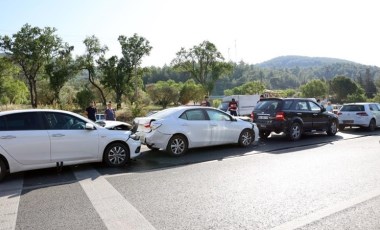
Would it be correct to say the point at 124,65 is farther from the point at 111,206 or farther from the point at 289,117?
the point at 111,206

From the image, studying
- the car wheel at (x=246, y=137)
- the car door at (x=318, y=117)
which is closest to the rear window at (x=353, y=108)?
A: the car door at (x=318, y=117)

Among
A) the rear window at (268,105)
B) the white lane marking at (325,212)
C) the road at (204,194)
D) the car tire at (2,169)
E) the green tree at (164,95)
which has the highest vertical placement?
the green tree at (164,95)

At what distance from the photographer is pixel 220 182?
7195mm

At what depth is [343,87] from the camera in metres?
124

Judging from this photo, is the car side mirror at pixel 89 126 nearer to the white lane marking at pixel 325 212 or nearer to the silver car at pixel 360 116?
the white lane marking at pixel 325 212

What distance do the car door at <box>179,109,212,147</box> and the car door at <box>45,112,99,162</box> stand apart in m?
2.86

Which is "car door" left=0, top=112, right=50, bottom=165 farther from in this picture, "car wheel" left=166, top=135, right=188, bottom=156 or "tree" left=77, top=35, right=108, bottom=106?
"tree" left=77, top=35, right=108, bottom=106

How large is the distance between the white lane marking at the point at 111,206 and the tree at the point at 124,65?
39916 mm

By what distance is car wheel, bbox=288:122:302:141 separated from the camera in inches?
534

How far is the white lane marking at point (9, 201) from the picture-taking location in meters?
5.08

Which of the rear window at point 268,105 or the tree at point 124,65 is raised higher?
the tree at point 124,65

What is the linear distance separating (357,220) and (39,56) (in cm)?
4380

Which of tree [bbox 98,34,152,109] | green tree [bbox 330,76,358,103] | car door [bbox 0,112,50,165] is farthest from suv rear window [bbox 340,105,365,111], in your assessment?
green tree [bbox 330,76,358,103]

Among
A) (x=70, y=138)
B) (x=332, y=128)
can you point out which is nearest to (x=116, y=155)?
(x=70, y=138)
